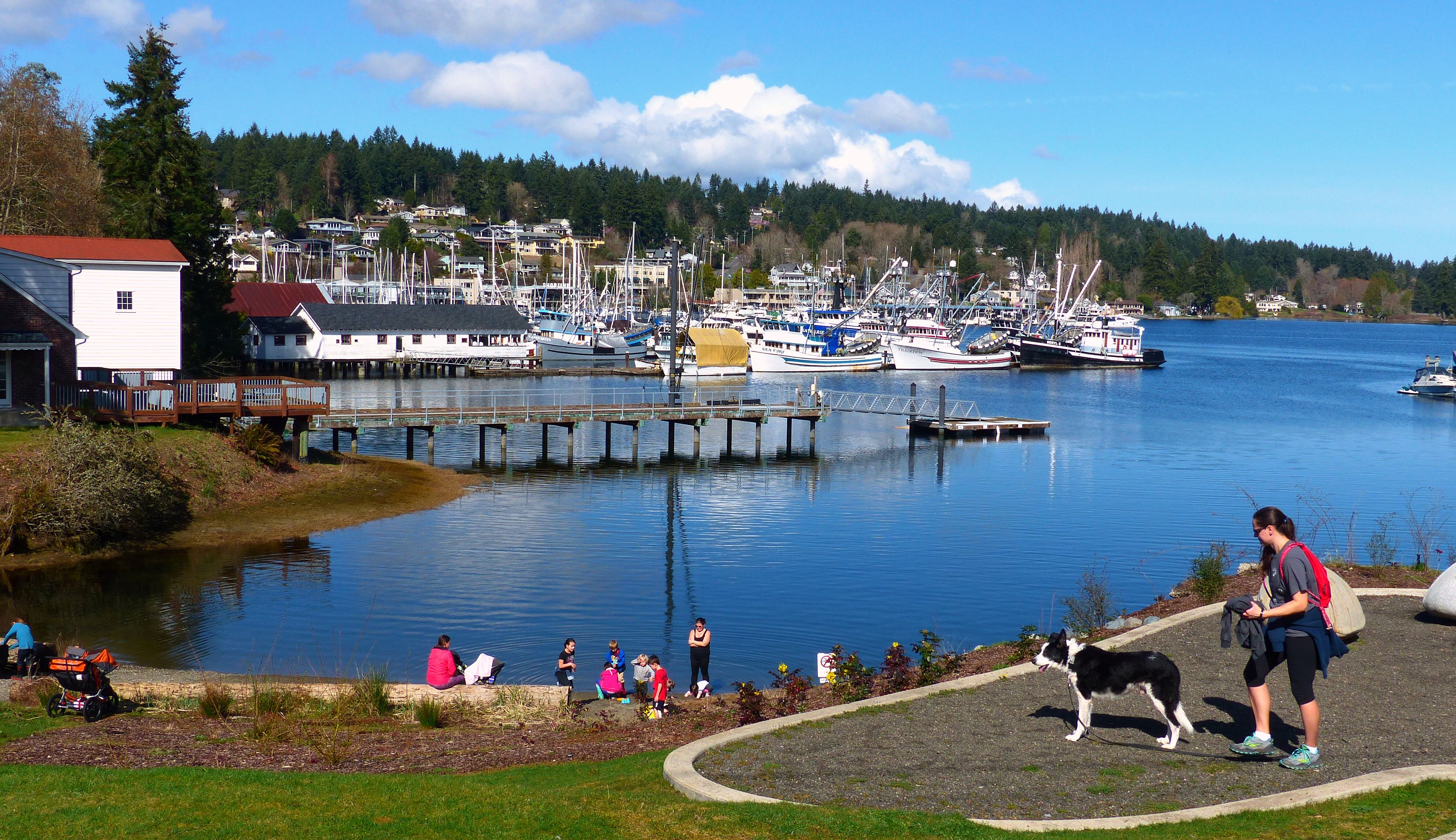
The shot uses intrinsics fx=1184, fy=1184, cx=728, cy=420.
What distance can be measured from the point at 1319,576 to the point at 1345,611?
5209 mm

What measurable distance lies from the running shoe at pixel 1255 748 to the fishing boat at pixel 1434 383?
93.1 m

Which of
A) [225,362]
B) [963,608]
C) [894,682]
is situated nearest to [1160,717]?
Answer: [894,682]

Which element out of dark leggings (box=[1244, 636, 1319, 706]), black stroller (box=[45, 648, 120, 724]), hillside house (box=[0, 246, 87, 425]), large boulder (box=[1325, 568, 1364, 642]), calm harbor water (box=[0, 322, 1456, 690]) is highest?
hillside house (box=[0, 246, 87, 425])

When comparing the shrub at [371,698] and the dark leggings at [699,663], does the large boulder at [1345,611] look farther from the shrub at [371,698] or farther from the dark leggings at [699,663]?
the shrub at [371,698]

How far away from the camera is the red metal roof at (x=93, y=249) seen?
1481 inches

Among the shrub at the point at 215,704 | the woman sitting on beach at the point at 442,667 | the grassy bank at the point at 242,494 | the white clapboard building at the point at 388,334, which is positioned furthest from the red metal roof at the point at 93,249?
the white clapboard building at the point at 388,334

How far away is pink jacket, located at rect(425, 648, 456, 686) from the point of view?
687 inches

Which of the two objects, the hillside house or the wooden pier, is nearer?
the hillside house

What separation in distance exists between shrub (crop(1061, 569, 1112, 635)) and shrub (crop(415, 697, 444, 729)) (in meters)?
9.31

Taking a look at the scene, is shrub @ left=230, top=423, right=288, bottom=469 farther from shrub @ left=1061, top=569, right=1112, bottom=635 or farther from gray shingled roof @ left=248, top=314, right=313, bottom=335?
gray shingled roof @ left=248, top=314, right=313, bottom=335

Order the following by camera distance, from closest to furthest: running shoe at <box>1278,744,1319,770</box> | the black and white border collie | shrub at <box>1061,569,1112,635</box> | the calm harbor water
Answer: running shoe at <box>1278,744,1319,770</box> → the black and white border collie → shrub at <box>1061,569,1112,635</box> → the calm harbor water

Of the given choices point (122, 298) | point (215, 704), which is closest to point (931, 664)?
point (215, 704)

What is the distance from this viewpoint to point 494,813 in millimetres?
9656

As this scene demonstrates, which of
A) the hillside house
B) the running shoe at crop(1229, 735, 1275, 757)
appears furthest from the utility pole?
the running shoe at crop(1229, 735, 1275, 757)
